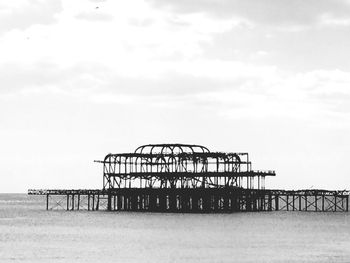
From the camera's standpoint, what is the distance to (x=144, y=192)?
119m

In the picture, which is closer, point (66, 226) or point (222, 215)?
point (66, 226)

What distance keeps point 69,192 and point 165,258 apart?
68.7 m

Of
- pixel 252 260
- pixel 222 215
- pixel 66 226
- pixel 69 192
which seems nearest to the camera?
→ pixel 252 260

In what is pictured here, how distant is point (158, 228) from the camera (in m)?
89.2

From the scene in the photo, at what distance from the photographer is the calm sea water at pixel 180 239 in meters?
64.3

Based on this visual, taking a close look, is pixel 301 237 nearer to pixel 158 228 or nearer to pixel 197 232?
pixel 197 232

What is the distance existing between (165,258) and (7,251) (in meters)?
14.0

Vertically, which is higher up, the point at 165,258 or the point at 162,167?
the point at 162,167

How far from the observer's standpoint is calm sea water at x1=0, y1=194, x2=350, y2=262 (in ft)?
211

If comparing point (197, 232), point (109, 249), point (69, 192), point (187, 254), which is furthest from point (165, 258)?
point (69, 192)

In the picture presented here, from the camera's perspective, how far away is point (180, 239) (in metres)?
77.1

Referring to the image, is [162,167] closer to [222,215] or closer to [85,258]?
[222,215]

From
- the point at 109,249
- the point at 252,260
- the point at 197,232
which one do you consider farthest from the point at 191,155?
the point at 252,260

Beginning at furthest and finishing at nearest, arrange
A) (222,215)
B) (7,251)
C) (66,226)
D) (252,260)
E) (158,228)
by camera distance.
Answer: (222,215)
(66,226)
(158,228)
(7,251)
(252,260)
